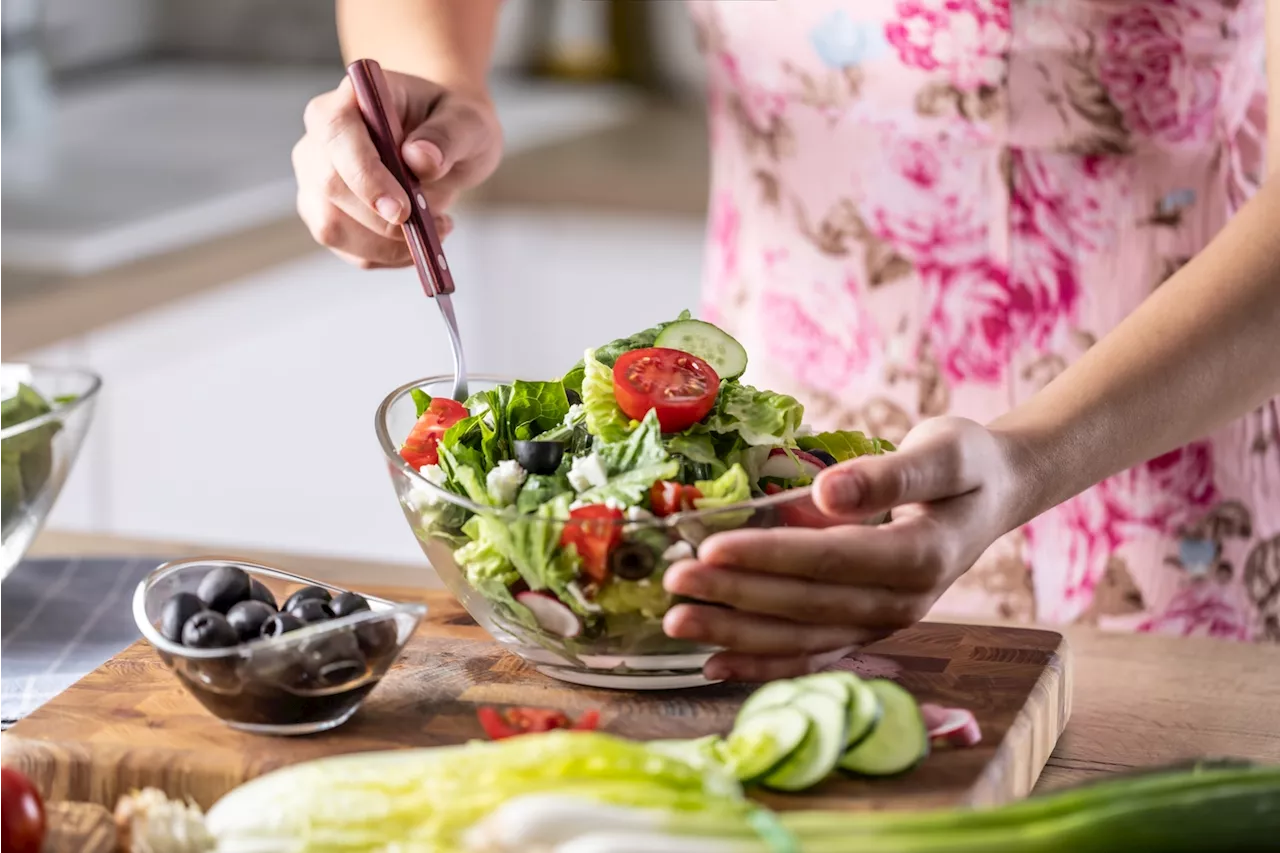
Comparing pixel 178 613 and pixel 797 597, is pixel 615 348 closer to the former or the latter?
pixel 797 597

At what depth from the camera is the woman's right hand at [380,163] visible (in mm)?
1335

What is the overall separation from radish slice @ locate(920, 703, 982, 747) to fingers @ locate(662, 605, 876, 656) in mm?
77

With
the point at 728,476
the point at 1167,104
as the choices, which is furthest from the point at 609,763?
the point at 1167,104

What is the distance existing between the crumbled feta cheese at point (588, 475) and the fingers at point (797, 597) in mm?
95

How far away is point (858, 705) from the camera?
3.21 feet

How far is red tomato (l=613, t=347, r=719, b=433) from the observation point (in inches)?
43.3

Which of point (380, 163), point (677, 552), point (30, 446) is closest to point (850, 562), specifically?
point (677, 552)

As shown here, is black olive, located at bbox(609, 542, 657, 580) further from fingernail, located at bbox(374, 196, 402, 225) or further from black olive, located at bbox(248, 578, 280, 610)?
fingernail, located at bbox(374, 196, 402, 225)

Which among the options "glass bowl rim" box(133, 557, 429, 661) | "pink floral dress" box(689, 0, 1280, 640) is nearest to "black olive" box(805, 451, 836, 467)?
"glass bowl rim" box(133, 557, 429, 661)

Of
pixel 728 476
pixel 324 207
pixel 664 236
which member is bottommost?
pixel 664 236

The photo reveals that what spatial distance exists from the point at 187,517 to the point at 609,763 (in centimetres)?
213

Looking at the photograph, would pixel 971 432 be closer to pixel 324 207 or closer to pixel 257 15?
pixel 324 207

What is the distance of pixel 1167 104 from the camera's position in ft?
5.17

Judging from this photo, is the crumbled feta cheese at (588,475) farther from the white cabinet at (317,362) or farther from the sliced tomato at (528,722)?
the white cabinet at (317,362)
